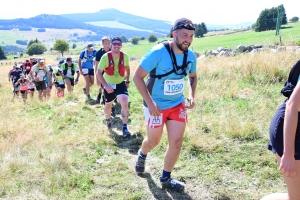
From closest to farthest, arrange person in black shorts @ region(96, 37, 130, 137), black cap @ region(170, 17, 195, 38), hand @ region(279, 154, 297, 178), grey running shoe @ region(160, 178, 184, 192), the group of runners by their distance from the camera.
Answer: hand @ region(279, 154, 297, 178)
black cap @ region(170, 17, 195, 38)
grey running shoe @ region(160, 178, 184, 192)
person in black shorts @ region(96, 37, 130, 137)
the group of runners

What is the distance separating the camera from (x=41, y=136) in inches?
236

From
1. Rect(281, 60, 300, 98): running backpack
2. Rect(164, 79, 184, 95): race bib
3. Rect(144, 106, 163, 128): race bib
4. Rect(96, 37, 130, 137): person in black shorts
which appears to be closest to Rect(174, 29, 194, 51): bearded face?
Rect(164, 79, 184, 95): race bib

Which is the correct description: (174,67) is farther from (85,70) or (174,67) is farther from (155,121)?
(85,70)

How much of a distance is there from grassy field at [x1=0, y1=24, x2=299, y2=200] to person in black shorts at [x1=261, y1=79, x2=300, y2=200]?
4.58 feet

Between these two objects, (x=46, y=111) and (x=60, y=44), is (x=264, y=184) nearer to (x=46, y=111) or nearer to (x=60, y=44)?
(x=46, y=111)

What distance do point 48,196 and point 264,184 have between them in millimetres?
2700

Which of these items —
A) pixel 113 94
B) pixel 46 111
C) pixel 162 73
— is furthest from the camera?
pixel 46 111

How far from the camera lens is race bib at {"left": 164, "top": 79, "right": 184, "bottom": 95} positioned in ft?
12.1

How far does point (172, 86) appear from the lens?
12.1ft

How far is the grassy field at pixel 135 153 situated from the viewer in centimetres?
388

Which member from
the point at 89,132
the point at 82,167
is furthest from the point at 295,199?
the point at 89,132

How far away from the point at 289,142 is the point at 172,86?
185 cm

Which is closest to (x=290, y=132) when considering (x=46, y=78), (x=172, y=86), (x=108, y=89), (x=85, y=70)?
(x=172, y=86)

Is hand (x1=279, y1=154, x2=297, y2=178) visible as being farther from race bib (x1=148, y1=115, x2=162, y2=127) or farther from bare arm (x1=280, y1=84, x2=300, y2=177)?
race bib (x1=148, y1=115, x2=162, y2=127)
